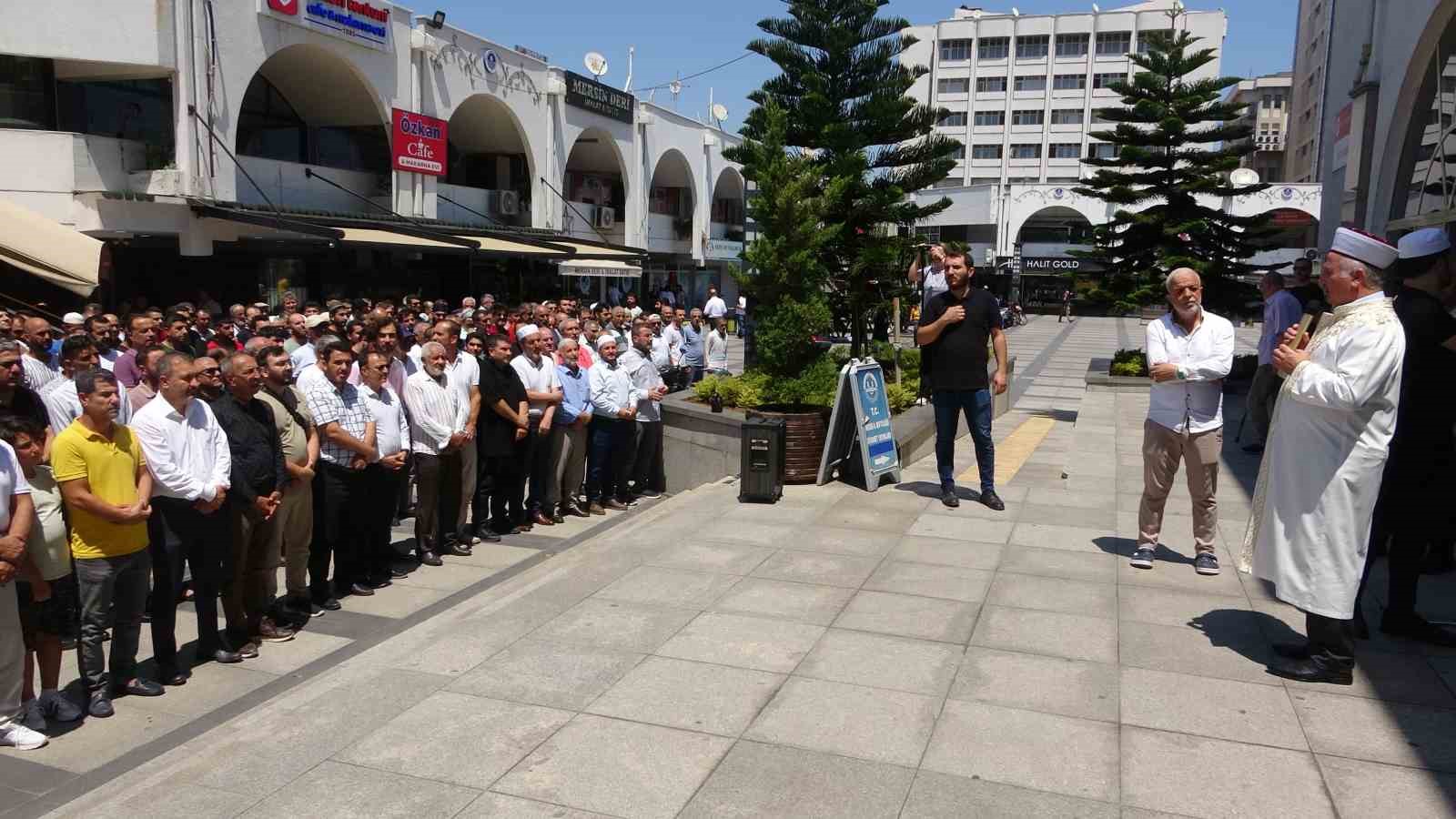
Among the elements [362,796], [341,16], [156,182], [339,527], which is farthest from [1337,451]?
[341,16]

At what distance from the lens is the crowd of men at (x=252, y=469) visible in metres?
4.76

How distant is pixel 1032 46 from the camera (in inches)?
2776

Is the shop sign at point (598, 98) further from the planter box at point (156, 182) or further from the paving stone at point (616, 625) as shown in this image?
the paving stone at point (616, 625)

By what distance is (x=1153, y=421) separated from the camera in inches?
253

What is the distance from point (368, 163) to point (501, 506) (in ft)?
58.3

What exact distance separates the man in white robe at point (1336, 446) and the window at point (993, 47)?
239ft

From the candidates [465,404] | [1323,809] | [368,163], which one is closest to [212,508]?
[465,404]

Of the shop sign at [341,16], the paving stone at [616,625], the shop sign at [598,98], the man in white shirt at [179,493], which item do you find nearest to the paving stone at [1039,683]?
the paving stone at [616,625]

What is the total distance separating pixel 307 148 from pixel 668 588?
19.9m

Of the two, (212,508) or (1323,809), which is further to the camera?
(212,508)

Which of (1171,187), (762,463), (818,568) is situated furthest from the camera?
(1171,187)

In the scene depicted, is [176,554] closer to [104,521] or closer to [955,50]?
[104,521]

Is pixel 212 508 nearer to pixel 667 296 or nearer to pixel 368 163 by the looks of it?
Result: pixel 368 163

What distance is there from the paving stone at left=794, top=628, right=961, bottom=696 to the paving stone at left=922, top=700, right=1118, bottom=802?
0.30 m
